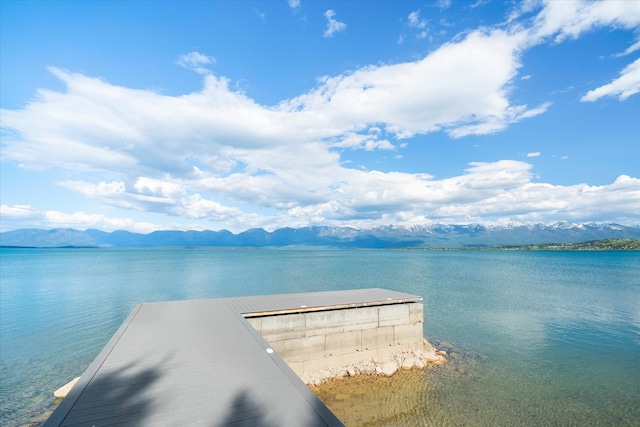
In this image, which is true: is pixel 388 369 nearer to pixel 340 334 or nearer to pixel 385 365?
pixel 385 365

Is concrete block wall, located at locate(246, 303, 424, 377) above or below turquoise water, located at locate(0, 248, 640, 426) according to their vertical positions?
above

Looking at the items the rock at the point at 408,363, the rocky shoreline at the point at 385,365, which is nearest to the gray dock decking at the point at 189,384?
the rocky shoreline at the point at 385,365

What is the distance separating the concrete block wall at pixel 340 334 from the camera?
783 inches

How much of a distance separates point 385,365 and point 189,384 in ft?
53.1

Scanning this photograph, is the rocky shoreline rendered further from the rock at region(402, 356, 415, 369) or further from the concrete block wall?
the concrete block wall

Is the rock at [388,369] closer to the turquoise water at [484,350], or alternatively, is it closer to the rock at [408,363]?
the rock at [408,363]

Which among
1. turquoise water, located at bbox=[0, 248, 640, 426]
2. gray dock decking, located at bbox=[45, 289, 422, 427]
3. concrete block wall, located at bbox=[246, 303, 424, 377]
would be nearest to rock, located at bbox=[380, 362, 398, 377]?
concrete block wall, located at bbox=[246, 303, 424, 377]

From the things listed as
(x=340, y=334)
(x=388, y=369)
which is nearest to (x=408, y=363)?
(x=388, y=369)

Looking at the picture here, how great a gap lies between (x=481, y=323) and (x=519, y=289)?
32402 millimetres

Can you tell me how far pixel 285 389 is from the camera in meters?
9.55

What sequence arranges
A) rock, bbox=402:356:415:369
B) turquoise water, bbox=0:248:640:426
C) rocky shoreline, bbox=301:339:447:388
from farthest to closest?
1. rock, bbox=402:356:415:369
2. rocky shoreline, bbox=301:339:447:388
3. turquoise water, bbox=0:248:640:426

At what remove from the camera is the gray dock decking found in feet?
26.1

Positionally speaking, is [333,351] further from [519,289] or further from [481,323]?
[519,289]

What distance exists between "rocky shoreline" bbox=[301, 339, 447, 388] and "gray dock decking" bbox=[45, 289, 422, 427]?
24.7ft
